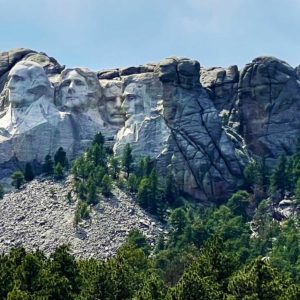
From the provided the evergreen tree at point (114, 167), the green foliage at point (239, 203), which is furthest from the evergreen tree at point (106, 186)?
the green foliage at point (239, 203)

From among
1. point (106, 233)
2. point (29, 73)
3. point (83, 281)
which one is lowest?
point (106, 233)

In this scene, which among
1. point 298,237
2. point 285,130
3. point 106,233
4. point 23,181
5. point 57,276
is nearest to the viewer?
point 57,276

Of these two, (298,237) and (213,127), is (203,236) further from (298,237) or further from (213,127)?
(213,127)

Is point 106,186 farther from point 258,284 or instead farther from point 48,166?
point 258,284

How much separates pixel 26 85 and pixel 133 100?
42.9ft

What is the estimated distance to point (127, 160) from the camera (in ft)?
380

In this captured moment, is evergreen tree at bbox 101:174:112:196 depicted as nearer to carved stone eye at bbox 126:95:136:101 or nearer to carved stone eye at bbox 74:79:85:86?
carved stone eye at bbox 126:95:136:101

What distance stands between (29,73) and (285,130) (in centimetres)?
3172

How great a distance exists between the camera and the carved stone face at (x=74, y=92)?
123 m

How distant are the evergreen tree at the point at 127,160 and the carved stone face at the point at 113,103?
28.3 feet

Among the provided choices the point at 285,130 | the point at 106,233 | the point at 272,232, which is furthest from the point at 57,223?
the point at 285,130

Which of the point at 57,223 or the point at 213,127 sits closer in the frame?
the point at 57,223

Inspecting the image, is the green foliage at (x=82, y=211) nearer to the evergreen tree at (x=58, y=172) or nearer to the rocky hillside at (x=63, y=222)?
the rocky hillside at (x=63, y=222)

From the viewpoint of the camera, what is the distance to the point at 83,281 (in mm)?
61750
